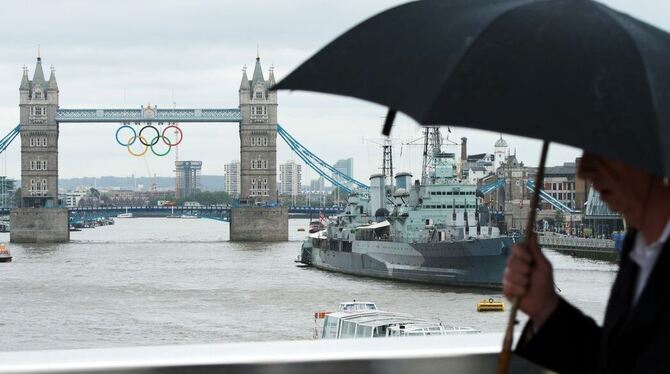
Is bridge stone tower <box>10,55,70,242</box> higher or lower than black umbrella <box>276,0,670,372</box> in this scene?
higher

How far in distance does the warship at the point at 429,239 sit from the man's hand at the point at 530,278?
22247 mm

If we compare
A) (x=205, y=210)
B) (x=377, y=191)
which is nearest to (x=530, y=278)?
(x=377, y=191)

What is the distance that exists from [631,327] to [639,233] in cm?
11

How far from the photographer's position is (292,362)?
167 centimetres

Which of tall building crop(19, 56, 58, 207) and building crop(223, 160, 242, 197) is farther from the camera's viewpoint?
building crop(223, 160, 242, 197)

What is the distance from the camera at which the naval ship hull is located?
80.2 feet

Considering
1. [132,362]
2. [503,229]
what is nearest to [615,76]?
[132,362]

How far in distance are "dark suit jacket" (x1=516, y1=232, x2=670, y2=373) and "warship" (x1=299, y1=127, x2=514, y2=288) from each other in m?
22.2

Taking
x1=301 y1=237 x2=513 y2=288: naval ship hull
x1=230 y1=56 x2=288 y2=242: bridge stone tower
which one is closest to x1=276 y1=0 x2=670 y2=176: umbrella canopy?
x1=301 y1=237 x2=513 y2=288: naval ship hull

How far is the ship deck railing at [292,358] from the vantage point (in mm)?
1619

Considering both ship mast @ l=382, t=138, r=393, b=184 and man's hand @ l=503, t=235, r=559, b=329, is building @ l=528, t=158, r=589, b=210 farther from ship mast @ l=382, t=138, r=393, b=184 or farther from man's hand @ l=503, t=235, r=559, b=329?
man's hand @ l=503, t=235, r=559, b=329

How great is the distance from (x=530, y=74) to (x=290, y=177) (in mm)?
117363

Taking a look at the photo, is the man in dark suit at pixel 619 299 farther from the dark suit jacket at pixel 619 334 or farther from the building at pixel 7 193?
the building at pixel 7 193

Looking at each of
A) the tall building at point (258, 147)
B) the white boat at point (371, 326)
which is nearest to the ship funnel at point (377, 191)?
the white boat at point (371, 326)
